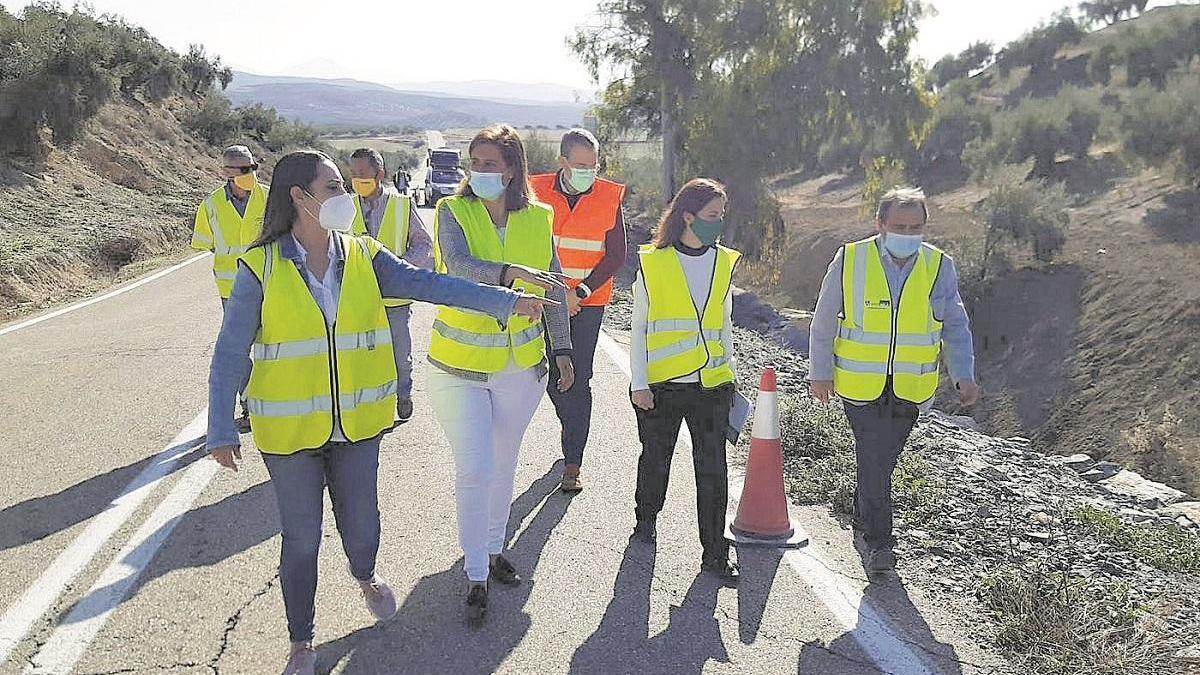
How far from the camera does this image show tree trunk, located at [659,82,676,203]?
96.8ft

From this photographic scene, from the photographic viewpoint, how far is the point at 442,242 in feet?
14.4

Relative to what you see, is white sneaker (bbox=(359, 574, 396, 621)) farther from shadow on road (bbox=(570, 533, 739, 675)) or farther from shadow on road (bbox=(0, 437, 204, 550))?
shadow on road (bbox=(0, 437, 204, 550))

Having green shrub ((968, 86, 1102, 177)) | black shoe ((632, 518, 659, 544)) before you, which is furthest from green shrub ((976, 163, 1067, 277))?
black shoe ((632, 518, 659, 544))

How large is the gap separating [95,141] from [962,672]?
3070 cm

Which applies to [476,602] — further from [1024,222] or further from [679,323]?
[1024,222]

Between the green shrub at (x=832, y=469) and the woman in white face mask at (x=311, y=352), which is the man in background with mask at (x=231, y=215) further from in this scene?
the green shrub at (x=832, y=469)

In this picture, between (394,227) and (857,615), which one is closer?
(857,615)

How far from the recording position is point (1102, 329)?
54.2 ft

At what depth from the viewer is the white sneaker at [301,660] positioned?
370cm

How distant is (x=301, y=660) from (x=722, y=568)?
2.03 m

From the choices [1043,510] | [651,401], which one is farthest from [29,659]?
[1043,510]

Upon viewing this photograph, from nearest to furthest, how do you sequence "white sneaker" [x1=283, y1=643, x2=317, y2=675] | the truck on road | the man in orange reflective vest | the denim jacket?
the denim jacket < "white sneaker" [x1=283, y1=643, x2=317, y2=675] < the man in orange reflective vest < the truck on road

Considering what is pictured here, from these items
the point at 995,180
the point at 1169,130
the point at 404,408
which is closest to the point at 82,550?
the point at 404,408

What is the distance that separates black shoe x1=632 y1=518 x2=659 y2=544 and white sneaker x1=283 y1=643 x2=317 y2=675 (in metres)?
1.97
